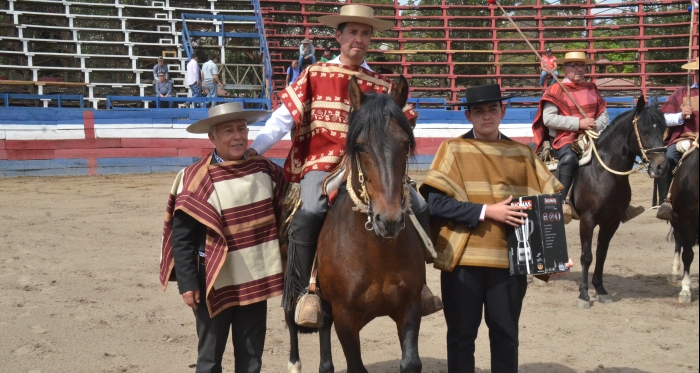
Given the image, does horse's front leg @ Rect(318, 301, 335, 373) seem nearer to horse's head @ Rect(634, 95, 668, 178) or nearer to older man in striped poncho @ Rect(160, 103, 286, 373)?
older man in striped poncho @ Rect(160, 103, 286, 373)

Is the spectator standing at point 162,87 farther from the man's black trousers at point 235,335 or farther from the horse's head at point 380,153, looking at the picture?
the horse's head at point 380,153

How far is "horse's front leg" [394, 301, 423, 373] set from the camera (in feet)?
11.5

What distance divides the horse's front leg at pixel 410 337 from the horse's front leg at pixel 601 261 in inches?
158

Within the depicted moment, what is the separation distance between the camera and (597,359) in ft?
17.0

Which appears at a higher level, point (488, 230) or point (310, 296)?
point (488, 230)

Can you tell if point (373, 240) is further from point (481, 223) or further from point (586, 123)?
point (586, 123)

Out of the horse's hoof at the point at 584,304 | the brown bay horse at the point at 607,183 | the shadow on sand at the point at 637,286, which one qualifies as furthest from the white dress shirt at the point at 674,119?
the horse's hoof at the point at 584,304

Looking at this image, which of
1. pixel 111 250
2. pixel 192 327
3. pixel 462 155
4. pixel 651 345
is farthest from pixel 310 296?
pixel 111 250

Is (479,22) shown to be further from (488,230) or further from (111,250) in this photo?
(488,230)

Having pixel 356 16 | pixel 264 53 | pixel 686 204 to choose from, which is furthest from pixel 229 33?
pixel 356 16

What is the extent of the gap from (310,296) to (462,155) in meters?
1.16

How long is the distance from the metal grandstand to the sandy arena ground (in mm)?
11131

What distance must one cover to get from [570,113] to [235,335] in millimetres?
5155

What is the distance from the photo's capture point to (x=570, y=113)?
300 inches
